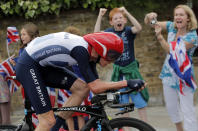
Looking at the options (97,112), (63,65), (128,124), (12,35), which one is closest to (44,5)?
(12,35)

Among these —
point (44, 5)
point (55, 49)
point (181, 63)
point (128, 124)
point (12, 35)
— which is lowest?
point (128, 124)

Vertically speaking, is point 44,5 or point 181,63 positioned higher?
point 44,5

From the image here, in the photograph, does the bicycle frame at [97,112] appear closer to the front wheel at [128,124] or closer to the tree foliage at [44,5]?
the front wheel at [128,124]

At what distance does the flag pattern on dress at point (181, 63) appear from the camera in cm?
428

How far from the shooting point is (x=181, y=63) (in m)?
4.32

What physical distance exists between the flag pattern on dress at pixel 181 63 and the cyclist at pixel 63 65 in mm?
1257

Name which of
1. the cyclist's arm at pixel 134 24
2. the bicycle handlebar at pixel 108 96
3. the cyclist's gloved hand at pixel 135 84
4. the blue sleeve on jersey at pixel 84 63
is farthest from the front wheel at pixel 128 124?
the cyclist's arm at pixel 134 24

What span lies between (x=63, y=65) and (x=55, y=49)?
0.64 ft

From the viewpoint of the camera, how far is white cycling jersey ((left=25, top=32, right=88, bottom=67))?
3328 mm

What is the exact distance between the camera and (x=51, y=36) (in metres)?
3.49

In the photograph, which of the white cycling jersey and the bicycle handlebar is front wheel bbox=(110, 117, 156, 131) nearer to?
the bicycle handlebar

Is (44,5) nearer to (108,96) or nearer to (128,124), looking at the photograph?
(108,96)

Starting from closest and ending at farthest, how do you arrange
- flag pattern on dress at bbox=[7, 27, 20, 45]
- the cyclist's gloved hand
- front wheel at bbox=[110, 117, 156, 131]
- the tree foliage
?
the cyclist's gloved hand → front wheel at bbox=[110, 117, 156, 131] → flag pattern on dress at bbox=[7, 27, 20, 45] → the tree foliage

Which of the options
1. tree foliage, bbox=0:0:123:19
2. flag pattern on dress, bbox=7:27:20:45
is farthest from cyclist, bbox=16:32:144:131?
tree foliage, bbox=0:0:123:19
